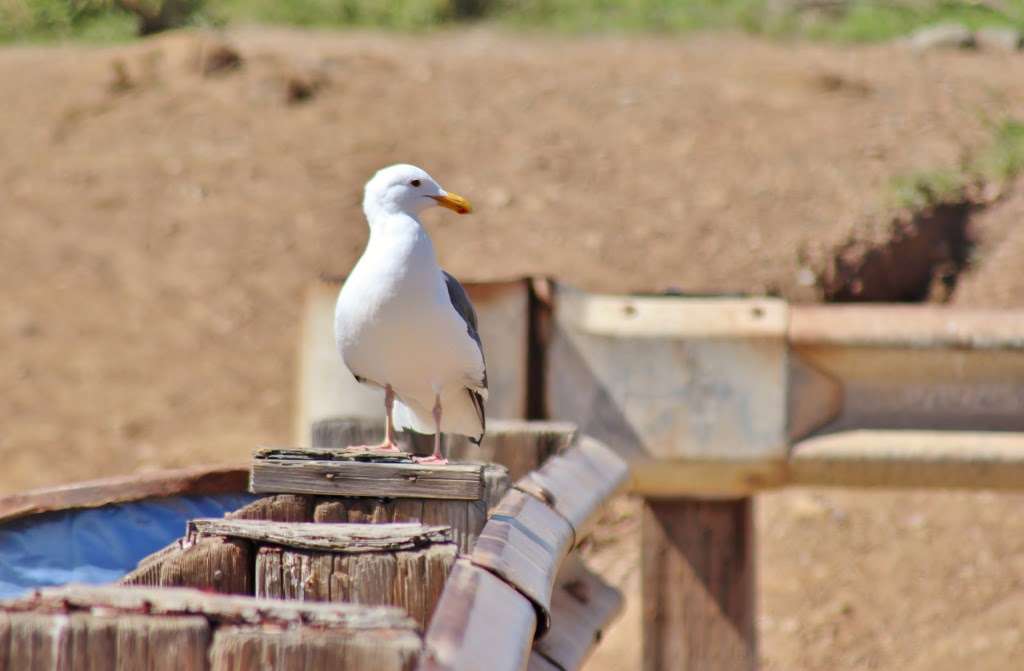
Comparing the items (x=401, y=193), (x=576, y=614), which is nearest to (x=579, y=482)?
(x=576, y=614)

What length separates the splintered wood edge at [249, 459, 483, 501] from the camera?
9.54 ft

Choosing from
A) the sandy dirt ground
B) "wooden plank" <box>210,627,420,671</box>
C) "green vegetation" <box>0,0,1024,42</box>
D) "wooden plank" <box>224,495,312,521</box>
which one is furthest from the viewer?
"green vegetation" <box>0,0,1024,42</box>

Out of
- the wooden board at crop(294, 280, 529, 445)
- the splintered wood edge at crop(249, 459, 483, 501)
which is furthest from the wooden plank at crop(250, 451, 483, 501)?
the wooden board at crop(294, 280, 529, 445)

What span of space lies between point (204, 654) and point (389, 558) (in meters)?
0.50

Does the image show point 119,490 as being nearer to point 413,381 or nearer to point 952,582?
point 413,381

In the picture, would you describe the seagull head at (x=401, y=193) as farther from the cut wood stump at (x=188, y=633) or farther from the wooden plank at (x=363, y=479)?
the cut wood stump at (x=188, y=633)

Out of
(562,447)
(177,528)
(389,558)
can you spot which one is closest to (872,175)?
(562,447)

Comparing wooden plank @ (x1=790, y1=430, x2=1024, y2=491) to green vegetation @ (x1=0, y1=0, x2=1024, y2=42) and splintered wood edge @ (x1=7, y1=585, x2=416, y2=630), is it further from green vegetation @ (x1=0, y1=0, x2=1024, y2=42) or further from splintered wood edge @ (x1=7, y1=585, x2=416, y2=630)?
green vegetation @ (x1=0, y1=0, x2=1024, y2=42)

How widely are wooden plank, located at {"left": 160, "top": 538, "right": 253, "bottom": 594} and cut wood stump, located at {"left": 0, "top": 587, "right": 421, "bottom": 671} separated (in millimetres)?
530

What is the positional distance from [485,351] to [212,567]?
3065mm

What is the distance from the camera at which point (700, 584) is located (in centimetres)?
569

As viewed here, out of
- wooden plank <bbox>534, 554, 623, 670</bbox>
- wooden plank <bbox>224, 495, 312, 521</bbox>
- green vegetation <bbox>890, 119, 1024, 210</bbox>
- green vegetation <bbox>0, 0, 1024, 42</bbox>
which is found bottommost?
wooden plank <bbox>534, 554, 623, 670</bbox>

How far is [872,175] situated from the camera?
10.7 meters

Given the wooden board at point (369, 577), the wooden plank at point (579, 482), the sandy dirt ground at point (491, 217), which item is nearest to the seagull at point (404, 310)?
the wooden plank at point (579, 482)
